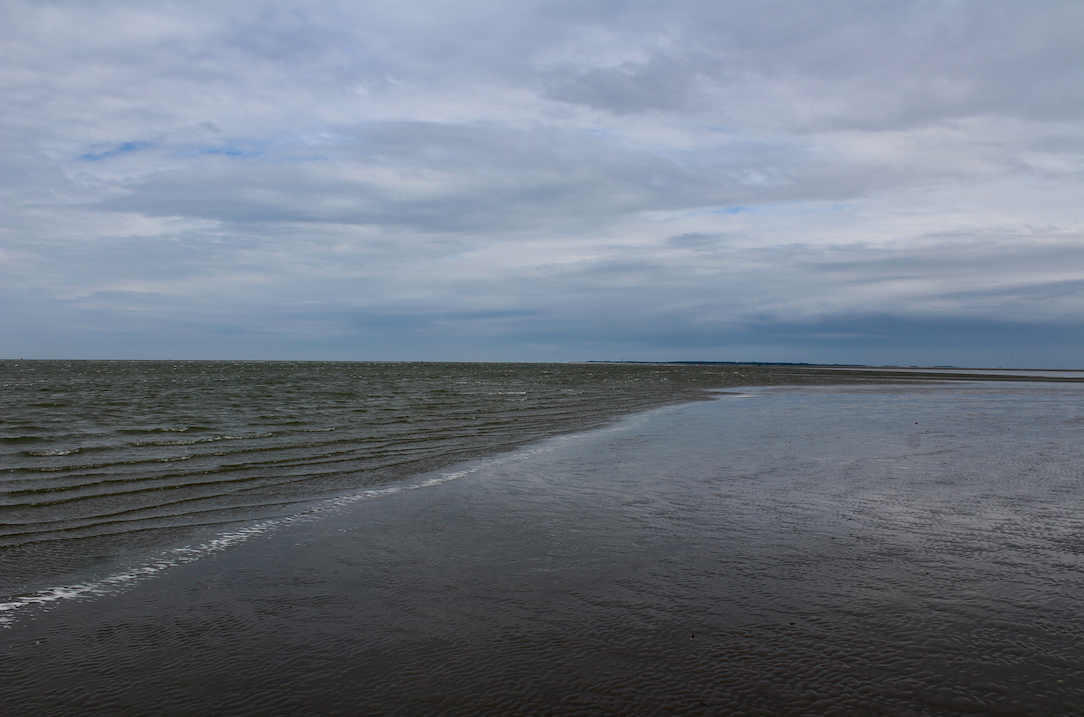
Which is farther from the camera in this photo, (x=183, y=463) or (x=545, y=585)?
(x=183, y=463)

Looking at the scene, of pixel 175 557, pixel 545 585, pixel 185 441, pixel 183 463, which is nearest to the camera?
pixel 545 585

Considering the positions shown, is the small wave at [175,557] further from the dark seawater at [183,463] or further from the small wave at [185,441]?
the small wave at [185,441]

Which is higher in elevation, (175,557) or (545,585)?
(545,585)

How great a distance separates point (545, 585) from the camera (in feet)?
20.5

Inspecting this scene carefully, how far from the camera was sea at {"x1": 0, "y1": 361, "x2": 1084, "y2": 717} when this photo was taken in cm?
431

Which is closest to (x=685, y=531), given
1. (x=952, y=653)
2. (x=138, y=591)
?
(x=952, y=653)

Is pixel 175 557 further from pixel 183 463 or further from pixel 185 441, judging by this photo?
pixel 185 441

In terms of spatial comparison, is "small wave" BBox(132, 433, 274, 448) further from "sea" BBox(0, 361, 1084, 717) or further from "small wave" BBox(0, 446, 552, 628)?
"small wave" BBox(0, 446, 552, 628)

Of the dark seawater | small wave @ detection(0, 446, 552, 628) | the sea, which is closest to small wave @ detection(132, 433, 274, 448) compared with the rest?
the dark seawater

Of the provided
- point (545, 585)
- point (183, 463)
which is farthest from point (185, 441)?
point (545, 585)

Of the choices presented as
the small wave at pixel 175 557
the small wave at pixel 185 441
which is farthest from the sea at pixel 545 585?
the small wave at pixel 185 441

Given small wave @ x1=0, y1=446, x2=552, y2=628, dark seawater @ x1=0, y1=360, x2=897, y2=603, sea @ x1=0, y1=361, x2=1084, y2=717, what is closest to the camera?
sea @ x1=0, y1=361, x2=1084, y2=717

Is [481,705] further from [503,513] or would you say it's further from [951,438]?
[951,438]

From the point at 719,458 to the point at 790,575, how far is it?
7.86m
